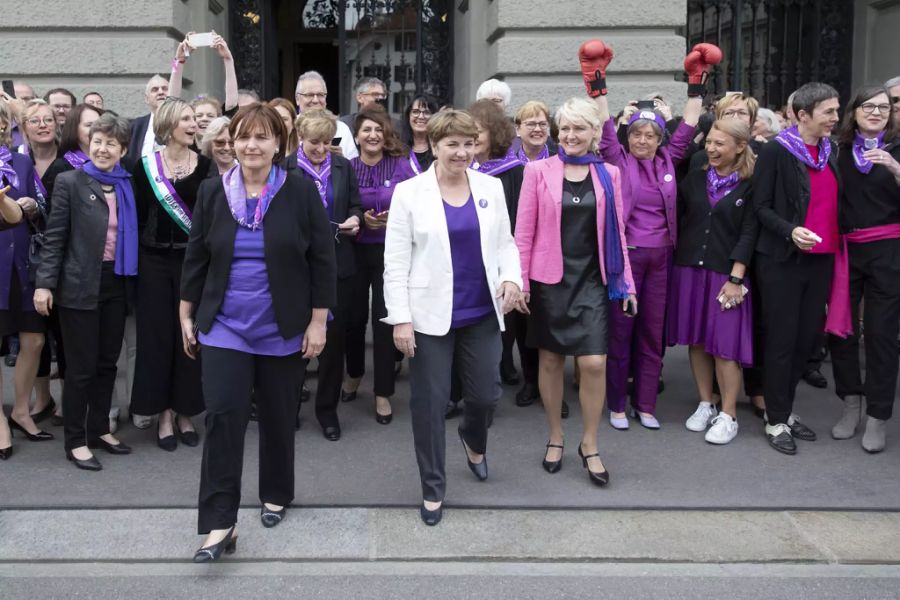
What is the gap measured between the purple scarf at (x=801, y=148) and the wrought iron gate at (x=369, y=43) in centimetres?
578

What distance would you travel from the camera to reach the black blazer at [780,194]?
5516 millimetres

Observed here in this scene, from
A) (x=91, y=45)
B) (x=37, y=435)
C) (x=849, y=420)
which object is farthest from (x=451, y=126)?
(x=91, y=45)

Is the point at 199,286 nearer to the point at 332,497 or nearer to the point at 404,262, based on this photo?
the point at 404,262

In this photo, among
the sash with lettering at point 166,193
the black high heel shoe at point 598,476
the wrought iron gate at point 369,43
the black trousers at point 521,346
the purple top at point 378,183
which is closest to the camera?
the black high heel shoe at point 598,476

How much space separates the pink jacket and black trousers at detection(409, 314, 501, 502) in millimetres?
551

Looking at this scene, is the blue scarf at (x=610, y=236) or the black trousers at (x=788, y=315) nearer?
the blue scarf at (x=610, y=236)

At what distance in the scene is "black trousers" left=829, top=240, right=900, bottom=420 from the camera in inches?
220

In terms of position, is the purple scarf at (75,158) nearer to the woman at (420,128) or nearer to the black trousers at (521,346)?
the woman at (420,128)

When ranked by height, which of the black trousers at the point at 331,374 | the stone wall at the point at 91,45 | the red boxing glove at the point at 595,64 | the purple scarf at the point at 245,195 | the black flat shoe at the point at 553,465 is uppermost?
the stone wall at the point at 91,45

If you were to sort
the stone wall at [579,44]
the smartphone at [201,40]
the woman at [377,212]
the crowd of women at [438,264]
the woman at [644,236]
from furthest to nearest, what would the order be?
1. the stone wall at [579,44]
2. the smartphone at [201,40]
3. the woman at [377,212]
4. the woman at [644,236]
5. the crowd of women at [438,264]

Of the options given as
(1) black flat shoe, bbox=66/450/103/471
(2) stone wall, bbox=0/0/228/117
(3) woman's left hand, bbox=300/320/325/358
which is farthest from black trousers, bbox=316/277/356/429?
(2) stone wall, bbox=0/0/228/117

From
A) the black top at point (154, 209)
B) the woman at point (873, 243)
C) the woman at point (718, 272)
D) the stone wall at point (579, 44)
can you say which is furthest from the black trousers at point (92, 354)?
the stone wall at point (579, 44)

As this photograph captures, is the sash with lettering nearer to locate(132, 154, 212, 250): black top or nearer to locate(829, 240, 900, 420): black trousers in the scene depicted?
locate(132, 154, 212, 250): black top

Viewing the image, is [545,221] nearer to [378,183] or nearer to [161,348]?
[378,183]
